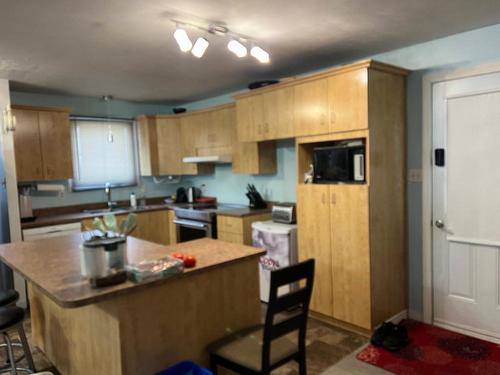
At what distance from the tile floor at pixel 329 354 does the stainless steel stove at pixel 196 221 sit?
1.66 m

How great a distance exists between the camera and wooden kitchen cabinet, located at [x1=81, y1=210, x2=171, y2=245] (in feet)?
16.0

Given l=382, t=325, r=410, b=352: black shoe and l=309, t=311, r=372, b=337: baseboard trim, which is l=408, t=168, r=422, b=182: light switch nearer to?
l=382, t=325, r=410, b=352: black shoe

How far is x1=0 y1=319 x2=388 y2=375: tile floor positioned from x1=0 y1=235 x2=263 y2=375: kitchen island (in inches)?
21.7

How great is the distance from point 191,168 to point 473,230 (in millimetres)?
3611

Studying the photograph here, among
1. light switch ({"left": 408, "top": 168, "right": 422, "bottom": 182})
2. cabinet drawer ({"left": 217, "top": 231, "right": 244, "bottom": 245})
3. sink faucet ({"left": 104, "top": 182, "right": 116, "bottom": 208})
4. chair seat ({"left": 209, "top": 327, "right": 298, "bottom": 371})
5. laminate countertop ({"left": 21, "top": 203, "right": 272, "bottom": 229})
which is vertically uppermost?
light switch ({"left": 408, "top": 168, "right": 422, "bottom": 182})

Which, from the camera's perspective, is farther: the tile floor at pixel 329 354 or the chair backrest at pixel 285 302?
the tile floor at pixel 329 354

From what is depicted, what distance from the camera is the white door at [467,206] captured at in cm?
283

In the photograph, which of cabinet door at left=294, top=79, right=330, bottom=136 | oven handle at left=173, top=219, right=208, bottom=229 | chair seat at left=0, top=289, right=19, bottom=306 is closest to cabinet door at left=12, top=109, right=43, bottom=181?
oven handle at left=173, top=219, right=208, bottom=229

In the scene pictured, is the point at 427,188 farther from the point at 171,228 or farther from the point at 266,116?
the point at 171,228

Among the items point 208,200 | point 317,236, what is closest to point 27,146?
point 208,200

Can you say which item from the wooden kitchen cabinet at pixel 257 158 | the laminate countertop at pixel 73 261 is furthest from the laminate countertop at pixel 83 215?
the laminate countertop at pixel 73 261

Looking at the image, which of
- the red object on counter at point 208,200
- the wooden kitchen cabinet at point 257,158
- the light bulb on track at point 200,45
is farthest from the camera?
the red object on counter at point 208,200

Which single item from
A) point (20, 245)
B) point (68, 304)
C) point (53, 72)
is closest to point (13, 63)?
point (53, 72)

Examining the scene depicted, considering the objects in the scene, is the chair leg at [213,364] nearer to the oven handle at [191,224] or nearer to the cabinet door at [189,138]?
the oven handle at [191,224]
